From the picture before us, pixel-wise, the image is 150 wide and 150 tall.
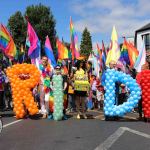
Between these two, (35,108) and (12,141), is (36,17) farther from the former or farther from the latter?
(12,141)

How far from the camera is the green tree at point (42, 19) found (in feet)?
180

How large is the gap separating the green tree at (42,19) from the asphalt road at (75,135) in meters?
42.0

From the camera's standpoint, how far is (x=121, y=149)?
28.3ft

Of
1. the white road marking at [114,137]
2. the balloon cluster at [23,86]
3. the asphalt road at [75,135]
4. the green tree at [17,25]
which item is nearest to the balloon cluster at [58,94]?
the asphalt road at [75,135]

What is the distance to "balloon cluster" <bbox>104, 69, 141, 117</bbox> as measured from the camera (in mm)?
12930

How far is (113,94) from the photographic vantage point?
43.3 ft

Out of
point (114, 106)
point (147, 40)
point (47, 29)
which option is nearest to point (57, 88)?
point (114, 106)

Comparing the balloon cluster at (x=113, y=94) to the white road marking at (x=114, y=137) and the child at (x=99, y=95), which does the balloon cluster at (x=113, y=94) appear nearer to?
the white road marking at (x=114, y=137)

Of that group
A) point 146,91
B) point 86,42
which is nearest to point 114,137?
point 146,91

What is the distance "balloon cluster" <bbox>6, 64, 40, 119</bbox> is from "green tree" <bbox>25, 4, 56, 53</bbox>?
134 feet

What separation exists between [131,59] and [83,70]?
6720 millimetres

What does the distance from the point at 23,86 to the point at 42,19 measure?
1687 inches

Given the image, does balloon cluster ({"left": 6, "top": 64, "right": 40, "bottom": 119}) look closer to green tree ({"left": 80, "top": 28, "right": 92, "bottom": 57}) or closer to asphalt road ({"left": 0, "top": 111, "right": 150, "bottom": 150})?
asphalt road ({"left": 0, "top": 111, "right": 150, "bottom": 150})

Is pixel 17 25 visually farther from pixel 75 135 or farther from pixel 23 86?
pixel 75 135
